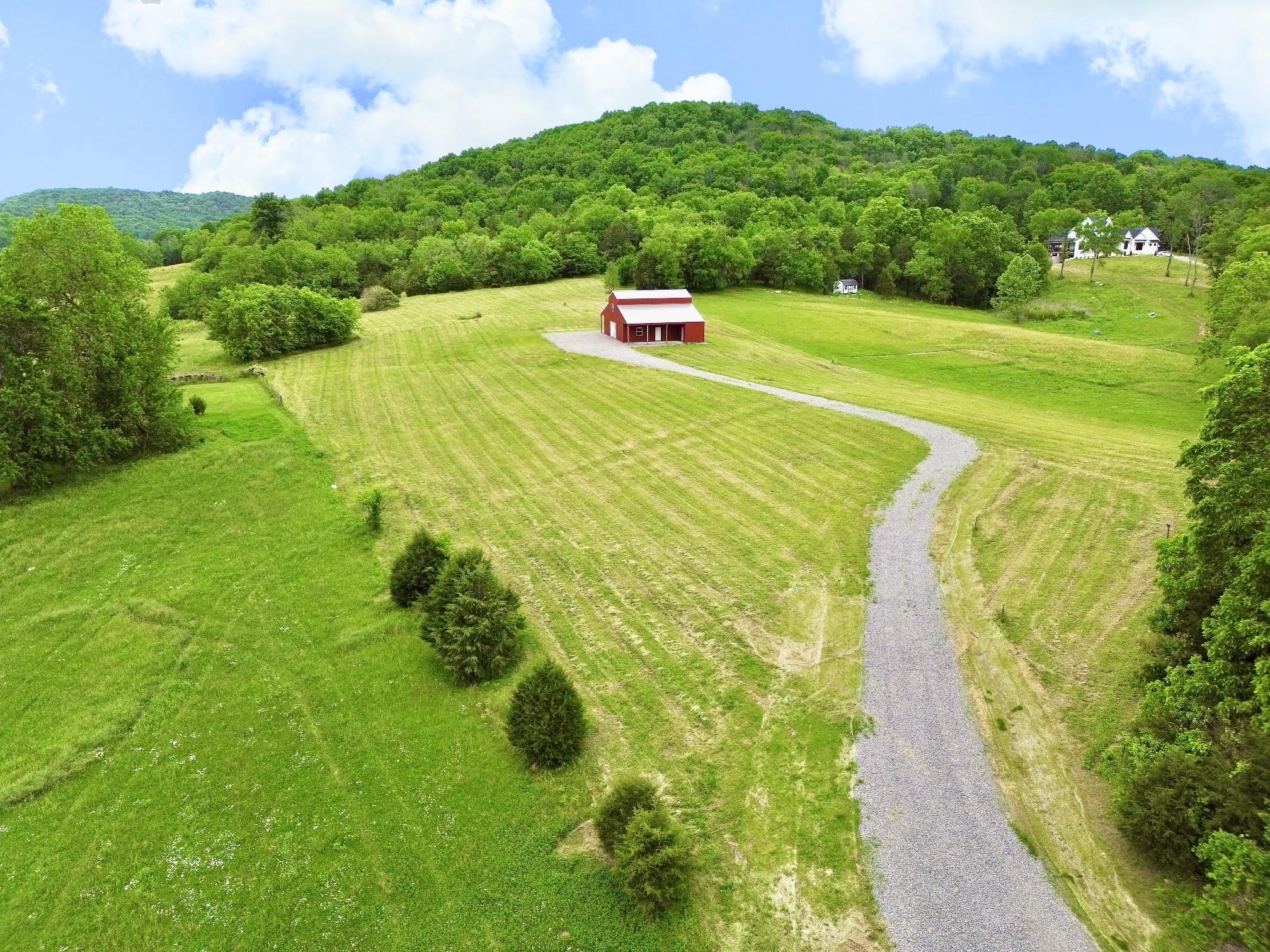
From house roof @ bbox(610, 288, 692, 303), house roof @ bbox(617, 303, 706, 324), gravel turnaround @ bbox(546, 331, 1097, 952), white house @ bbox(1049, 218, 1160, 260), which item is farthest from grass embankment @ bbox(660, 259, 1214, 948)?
white house @ bbox(1049, 218, 1160, 260)

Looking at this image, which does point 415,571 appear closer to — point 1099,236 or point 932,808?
point 932,808

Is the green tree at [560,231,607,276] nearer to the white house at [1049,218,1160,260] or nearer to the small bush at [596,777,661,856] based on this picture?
the white house at [1049,218,1160,260]

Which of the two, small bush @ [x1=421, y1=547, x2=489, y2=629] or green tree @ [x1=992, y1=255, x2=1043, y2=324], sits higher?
green tree @ [x1=992, y1=255, x2=1043, y2=324]

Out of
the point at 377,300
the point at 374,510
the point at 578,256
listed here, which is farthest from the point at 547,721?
the point at 578,256

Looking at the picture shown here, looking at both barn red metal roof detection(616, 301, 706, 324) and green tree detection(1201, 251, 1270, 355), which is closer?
green tree detection(1201, 251, 1270, 355)

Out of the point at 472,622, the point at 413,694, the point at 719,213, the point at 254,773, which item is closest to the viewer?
the point at 254,773

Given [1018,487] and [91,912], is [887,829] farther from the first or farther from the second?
[1018,487]
